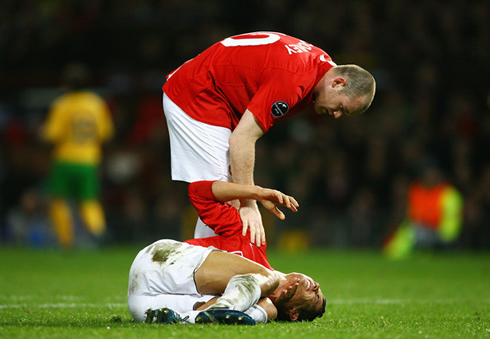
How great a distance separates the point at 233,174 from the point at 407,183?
29.3 feet

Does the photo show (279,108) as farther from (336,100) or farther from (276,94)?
(336,100)

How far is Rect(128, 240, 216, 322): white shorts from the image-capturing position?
4.14m

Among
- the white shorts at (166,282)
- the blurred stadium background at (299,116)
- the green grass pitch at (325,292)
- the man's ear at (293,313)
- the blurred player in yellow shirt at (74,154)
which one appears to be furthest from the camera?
the blurred stadium background at (299,116)

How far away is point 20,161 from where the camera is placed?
49.9 ft

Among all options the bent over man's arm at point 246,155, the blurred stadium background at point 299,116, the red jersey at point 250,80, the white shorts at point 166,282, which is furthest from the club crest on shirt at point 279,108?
the blurred stadium background at point 299,116

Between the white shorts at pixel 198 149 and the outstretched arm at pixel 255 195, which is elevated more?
the white shorts at pixel 198 149

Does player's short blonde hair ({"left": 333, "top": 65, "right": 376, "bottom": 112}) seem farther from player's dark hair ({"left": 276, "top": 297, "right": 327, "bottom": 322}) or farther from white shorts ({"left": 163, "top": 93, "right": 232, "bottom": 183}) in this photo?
player's dark hair ({"left": 276, "top": 297, "right": 327, "bottom": 322})

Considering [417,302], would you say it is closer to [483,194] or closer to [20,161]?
[483,194]

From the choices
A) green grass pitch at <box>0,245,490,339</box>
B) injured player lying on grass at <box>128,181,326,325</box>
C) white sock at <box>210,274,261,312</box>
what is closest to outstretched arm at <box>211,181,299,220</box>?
injured player lying on grass at <box>128,181,326,325</box>

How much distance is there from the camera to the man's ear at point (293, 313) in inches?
175

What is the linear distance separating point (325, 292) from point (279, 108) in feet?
8.72

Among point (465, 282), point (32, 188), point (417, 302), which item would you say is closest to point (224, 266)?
point (417, 302)

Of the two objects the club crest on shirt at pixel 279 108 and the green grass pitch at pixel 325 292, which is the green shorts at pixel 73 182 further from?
the club crest on shirt at pixel 279 108

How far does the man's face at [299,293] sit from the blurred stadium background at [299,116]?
8.71 meters
